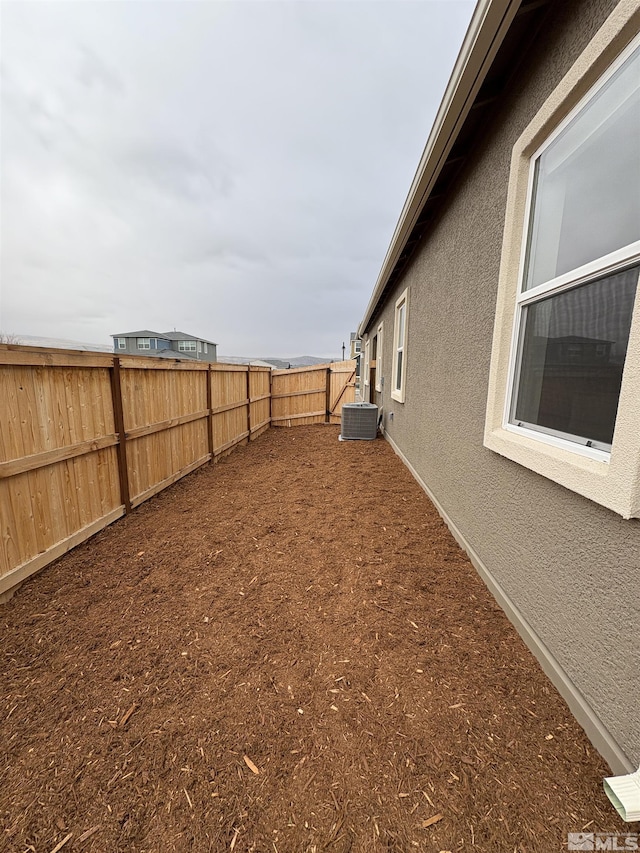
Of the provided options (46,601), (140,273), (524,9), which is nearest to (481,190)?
(524,9)

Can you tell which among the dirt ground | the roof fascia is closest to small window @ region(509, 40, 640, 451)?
the roof fascia

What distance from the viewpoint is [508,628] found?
2.07m

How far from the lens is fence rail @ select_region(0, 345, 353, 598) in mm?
2453

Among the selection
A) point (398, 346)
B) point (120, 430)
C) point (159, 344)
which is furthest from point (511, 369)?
point (159, 344)

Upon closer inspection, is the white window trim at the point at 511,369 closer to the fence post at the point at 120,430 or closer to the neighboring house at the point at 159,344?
the fence post at the point at 120,430

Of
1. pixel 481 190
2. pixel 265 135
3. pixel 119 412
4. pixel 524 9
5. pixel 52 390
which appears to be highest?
pixel 265 135

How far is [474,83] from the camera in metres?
2.17

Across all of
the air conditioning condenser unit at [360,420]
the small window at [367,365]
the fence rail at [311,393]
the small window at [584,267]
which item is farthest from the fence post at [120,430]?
the small window at [367,365]

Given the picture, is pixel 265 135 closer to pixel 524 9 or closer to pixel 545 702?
pixel 524 9

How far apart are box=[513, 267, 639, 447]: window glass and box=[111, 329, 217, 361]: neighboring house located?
3235cm

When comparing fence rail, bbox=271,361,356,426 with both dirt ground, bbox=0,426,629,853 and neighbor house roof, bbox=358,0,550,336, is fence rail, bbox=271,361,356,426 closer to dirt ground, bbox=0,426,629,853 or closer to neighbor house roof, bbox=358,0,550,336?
neighbor house roof, bbox=358,0,550,336

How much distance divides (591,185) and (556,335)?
729 mm

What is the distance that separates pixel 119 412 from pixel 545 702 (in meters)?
4.19

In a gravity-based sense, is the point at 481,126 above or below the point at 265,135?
below
